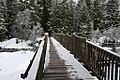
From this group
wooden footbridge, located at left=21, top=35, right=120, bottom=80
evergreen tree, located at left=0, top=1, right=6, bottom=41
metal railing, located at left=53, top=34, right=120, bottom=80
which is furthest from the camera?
evergreen tree, located at left=0, top=1, right=6, bottom=41

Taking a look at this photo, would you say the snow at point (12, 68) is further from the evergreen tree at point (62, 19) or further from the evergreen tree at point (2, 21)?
the evergreen tree at point (62, 19)

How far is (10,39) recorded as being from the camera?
55.7m

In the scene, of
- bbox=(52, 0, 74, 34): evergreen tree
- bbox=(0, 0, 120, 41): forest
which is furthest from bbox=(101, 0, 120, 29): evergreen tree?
bbox=(52, 0, 74, 34): evergreen tree

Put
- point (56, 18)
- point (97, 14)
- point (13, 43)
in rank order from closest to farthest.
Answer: point (56, 18) < point (13, 43) < point (97, 14)

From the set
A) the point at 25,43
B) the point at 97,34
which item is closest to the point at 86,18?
the point at 97,34

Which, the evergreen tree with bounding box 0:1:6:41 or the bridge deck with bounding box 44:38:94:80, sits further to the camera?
the evergreen tree with bounding box 0:1:6:41

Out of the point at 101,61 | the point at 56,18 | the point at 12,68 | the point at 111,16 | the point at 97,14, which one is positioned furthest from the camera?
the point at 97,14

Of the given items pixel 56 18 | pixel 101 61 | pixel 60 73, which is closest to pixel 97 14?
pixel 56 18

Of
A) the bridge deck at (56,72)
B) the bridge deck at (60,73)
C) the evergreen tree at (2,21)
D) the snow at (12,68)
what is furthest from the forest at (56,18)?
the bridge deck at (60,73)

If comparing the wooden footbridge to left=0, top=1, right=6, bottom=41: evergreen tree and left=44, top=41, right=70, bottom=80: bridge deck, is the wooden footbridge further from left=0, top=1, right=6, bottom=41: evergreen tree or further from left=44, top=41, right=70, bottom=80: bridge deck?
left=0, top=1, right=6, bottom=41: evergreen tree

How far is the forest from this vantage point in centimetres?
5259

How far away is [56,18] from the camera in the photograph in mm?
53438

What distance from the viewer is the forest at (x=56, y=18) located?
52.6 meters

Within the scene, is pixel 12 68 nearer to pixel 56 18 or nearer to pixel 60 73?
pixel 60 73
